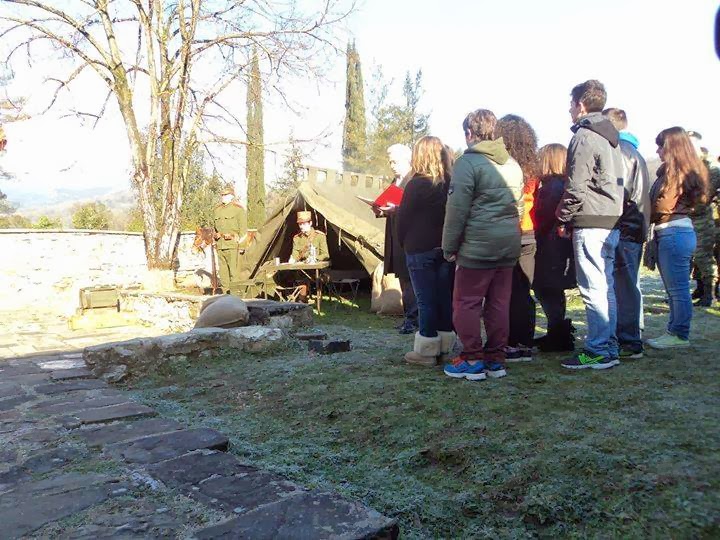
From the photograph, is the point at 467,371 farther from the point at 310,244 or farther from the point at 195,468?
the point at 310,244

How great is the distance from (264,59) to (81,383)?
8.79 m

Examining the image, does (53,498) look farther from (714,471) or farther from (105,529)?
(714,471)

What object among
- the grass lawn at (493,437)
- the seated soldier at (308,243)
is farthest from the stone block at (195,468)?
the seated soldier at (308,243)

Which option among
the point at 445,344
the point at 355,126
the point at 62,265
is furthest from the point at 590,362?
the point at 355,126

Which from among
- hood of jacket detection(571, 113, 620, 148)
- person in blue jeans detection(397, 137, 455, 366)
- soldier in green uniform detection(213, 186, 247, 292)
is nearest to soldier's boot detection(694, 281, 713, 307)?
hood of jacket detection(571, 113, 620, 148)

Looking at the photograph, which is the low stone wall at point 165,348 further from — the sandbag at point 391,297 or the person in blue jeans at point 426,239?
the sandbag at point 391,297

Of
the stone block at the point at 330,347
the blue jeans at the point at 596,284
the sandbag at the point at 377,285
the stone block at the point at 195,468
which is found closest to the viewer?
the stone block at the point at 195,468

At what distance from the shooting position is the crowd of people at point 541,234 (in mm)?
3244

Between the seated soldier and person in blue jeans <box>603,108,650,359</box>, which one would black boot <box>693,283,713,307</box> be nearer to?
person in blue jeans <box>603,108,650,359</box>

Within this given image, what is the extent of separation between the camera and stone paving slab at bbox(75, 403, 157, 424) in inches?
113

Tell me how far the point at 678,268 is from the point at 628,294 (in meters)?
0.42

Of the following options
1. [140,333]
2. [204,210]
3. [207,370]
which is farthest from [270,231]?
[204,210]

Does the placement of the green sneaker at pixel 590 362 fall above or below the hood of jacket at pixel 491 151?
below

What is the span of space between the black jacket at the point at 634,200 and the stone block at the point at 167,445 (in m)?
2.68
